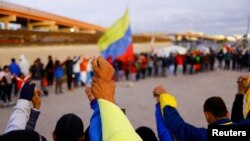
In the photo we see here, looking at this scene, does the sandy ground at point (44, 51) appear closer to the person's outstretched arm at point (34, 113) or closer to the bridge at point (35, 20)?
the bridge at point (35, 20)

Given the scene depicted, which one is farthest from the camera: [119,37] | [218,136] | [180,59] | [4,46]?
[180,59]

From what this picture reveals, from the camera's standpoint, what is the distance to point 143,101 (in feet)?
38.1

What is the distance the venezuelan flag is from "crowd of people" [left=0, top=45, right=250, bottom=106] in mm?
582

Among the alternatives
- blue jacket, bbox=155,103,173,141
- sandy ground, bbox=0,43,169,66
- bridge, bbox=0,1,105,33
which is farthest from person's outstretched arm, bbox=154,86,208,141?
bridge, bbox=0,1,105,33

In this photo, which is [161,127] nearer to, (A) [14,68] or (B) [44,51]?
(A) [14,68]

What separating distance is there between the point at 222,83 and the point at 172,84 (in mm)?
2868

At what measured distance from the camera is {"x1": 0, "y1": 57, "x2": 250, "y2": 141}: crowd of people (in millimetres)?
1355

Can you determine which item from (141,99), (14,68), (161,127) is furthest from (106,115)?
(14,68)

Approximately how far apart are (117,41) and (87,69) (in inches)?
76.2

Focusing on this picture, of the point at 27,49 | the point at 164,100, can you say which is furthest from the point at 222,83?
the point at 164,100

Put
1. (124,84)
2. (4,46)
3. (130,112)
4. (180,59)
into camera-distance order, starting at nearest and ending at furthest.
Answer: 1. (130,112)
2. (4,46)
3. (124,84)
4. (180,59)

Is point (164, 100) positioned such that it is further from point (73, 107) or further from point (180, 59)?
point (180, 59)

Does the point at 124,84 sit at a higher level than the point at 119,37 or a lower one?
lower

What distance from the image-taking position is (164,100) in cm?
226
